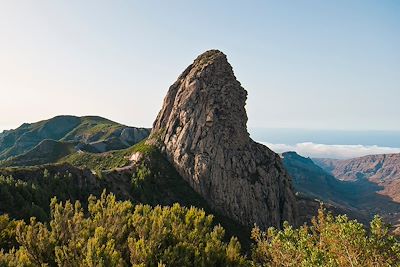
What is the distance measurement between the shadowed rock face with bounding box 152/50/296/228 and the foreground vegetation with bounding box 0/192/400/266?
210 ft

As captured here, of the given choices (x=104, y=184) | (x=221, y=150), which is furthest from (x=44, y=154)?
(x=221, y=150)

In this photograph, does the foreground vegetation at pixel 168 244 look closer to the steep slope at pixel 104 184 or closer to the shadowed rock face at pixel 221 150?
the steep slope at pixel 104 184

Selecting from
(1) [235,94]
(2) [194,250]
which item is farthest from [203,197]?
(2) [194,250]

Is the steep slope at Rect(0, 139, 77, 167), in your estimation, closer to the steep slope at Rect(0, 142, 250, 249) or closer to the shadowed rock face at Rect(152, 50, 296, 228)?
the steep slope at Rect(0, 142, 250, 249)

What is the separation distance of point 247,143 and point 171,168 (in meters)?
25.0

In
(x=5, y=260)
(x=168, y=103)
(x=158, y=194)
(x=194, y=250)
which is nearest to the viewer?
(x=5, y=260)

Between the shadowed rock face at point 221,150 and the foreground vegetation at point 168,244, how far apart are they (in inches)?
2519

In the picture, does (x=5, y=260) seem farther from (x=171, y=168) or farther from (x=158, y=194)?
(x=171, y=168)

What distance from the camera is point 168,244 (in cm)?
3581

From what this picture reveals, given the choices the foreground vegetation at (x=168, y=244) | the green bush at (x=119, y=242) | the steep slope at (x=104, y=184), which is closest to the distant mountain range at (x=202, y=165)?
the steep slope at (x=104, y=184)

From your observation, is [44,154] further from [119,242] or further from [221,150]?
[119,242]

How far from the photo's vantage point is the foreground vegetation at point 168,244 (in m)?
27.9

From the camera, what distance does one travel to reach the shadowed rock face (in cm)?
10612

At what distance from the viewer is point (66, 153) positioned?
14888 centimetres
